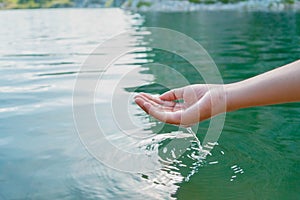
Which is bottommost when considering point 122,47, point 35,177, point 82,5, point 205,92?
point 82,5

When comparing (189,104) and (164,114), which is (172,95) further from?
(164,114)

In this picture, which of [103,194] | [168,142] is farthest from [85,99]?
[103,194]

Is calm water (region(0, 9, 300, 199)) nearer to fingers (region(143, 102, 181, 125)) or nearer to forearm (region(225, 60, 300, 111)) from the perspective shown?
fingers (region(143, 102, 181, 125))

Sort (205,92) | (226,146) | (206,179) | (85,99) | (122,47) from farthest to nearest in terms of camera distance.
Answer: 1. (122,47)
2. (85,99)
3. (226,146)
4. (206,179)
5. (205,92)

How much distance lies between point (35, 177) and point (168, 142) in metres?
2.27

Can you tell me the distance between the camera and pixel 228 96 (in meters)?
4.10

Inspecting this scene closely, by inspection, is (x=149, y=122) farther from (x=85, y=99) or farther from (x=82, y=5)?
(x=82, y=5)

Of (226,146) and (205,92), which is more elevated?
(205,92)

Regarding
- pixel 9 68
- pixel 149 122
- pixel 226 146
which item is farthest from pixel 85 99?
pixel 9 68

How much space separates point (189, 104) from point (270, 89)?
1403mm

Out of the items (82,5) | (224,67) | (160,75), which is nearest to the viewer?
(160,75)

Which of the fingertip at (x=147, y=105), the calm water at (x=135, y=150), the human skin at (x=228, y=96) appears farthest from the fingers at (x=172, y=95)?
the calm water at (x=135, y=150)

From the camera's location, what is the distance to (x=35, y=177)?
17.7 ft

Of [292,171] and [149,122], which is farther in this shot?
[149,122]
